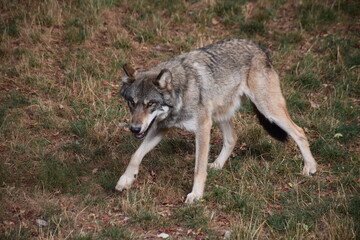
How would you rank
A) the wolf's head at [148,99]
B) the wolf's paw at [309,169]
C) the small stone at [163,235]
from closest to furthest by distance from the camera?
the small stone at [163,235] → the wolf's head at [148,99] → the wolf's paw at [309,169]

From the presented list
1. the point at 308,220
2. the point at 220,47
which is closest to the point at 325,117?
the point at 220,47

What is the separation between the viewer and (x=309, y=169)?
6488mm

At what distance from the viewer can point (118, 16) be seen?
10367mm

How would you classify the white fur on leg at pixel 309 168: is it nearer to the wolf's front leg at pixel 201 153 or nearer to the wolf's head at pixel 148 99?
the wolf's front leg at pixel 201 153

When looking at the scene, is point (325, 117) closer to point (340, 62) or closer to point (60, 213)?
point (340, 62)

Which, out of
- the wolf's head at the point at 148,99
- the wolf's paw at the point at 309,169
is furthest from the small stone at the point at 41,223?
the wolf's paw at the point at 309,169

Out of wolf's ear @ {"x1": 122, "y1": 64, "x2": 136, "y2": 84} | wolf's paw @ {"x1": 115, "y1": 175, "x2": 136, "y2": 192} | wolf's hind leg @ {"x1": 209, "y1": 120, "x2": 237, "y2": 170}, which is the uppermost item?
wolf's ear @ {"x1": 122, "y1": 64, "x2": 136, "y2": 84}

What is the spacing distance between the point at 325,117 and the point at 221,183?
2334 mm

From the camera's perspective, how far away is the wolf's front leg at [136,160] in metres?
5.87

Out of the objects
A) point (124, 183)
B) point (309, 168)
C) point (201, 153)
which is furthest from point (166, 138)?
point (309, 168)

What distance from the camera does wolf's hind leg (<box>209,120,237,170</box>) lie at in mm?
6771

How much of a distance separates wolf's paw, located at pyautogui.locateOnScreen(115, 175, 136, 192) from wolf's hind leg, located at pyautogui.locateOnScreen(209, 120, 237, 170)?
4.07 ft

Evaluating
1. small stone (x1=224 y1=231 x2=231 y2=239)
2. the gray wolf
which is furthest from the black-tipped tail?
small stone (x1=224 y1=231 x2=231 y2=239)

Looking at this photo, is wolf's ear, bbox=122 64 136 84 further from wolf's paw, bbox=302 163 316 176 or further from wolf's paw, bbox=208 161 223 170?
wolf's paw, bbox=302 163 316 176
